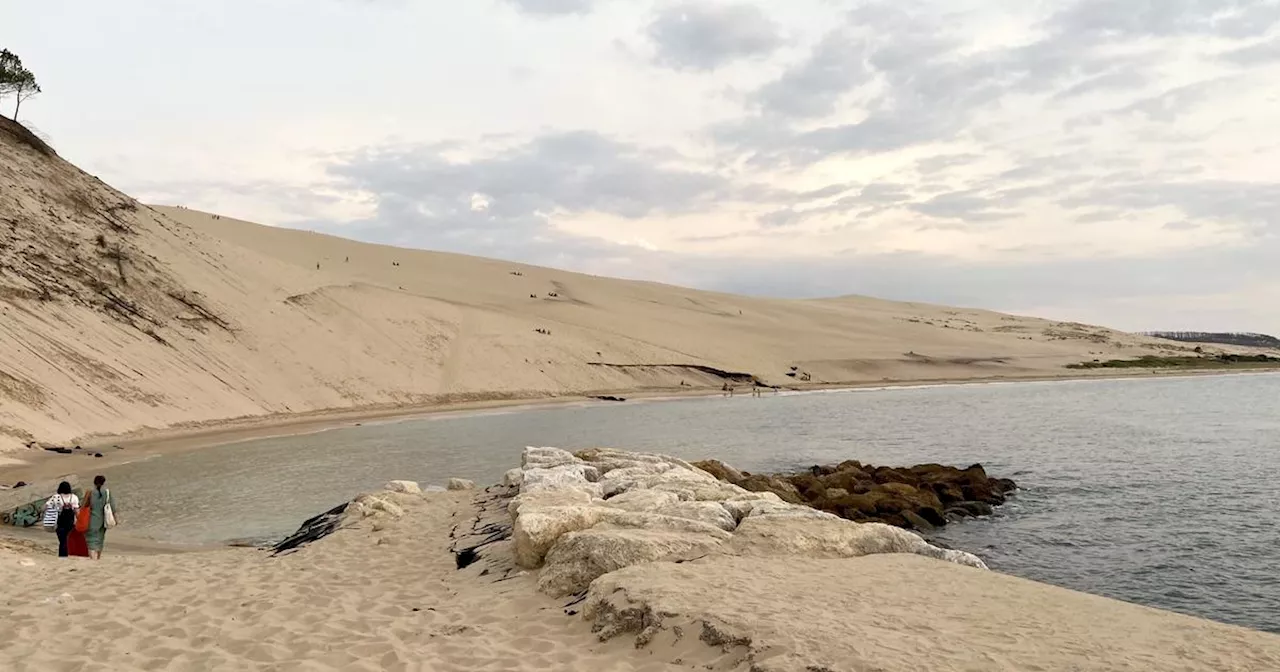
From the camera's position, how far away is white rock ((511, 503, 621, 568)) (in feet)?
25.8

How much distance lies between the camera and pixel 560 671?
212 inches

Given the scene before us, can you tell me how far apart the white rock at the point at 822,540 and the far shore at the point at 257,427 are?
15.4 m

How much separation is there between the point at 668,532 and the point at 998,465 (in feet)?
52.3

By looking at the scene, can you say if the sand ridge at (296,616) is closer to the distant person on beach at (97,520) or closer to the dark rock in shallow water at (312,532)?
the distant person on beach at (97,520)

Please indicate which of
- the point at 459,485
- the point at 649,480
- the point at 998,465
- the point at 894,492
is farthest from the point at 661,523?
the point at 998,465

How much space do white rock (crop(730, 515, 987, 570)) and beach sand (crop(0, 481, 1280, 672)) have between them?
0.34 metres

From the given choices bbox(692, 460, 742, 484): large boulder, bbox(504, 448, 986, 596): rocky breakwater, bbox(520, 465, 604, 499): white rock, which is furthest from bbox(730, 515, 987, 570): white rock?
bbox(692, 460, 742, 484): large boulder

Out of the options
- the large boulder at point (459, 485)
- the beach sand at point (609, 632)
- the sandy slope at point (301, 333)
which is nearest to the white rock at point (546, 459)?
the large boulder at point (459, 485)

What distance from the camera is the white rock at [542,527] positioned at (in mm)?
7852

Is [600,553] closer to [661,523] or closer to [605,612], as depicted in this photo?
[605,612]

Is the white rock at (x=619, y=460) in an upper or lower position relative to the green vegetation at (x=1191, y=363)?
lower

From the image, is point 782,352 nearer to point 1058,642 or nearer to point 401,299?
point 401,299

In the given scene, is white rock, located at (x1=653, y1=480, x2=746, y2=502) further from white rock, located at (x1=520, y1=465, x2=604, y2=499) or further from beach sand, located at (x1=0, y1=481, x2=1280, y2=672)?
beach sand, located at (x1=0, y1=481, x2=1280, y2=672)

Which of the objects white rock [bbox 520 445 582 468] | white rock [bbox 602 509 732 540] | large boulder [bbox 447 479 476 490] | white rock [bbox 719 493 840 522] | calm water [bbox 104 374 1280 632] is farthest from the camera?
large boulder [bbox 447 479 476 490]
